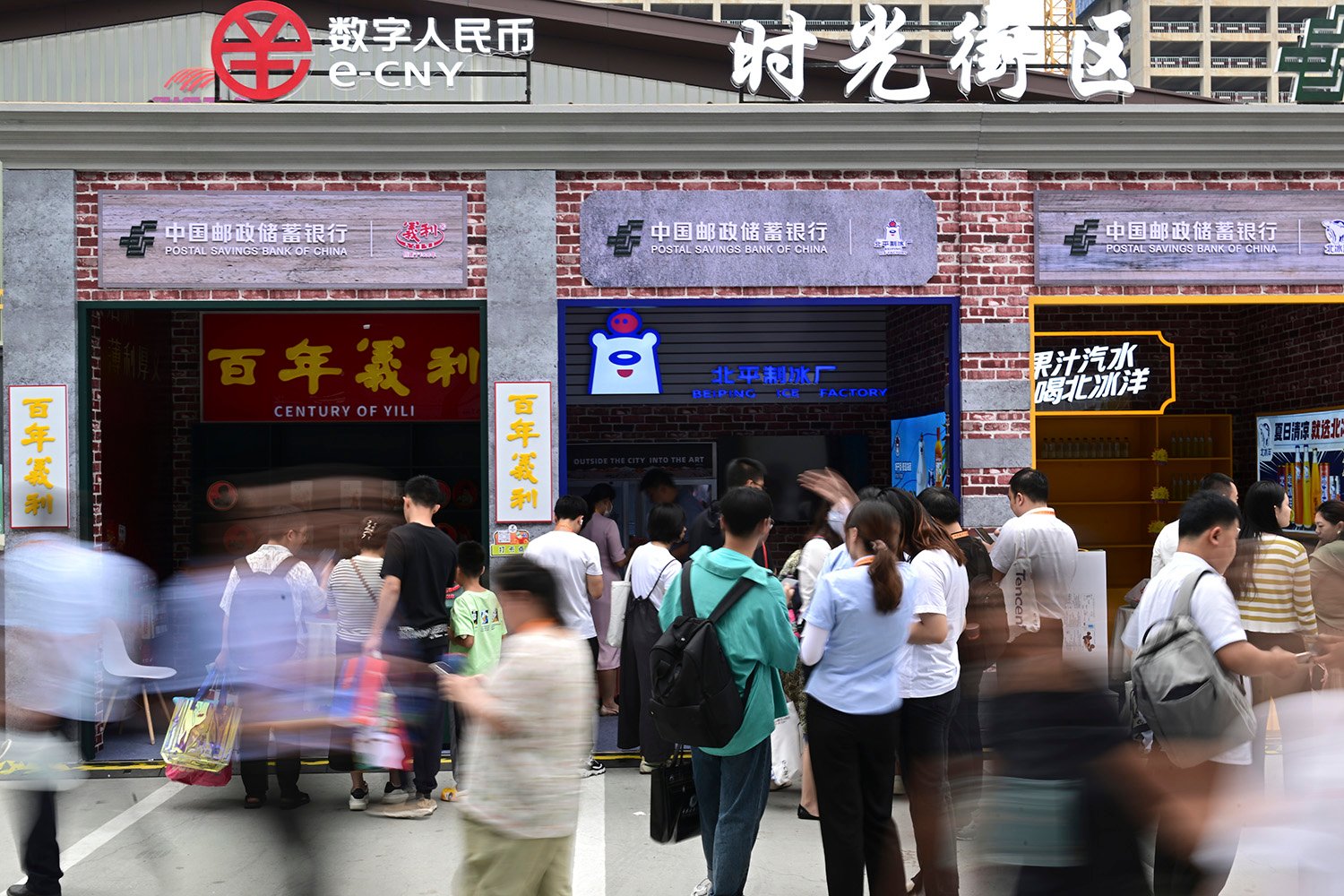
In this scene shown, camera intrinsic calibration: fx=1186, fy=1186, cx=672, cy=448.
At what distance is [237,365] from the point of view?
1180 centimetres

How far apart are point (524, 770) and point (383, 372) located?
878 centimetres

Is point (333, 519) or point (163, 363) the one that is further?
point (163, 363)

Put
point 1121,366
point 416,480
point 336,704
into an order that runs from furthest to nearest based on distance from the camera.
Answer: point 1121,366, point 416,480, point 336,704

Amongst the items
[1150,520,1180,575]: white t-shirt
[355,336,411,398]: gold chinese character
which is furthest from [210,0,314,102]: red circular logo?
[1150,520,1180,575]: white t-shirt

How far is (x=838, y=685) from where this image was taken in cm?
469

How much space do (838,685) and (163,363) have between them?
29.0 feet

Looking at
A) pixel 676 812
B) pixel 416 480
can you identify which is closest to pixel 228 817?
pixel 416 480

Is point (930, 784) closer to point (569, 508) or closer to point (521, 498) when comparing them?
point (569, 508)

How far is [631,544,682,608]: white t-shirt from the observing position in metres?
7.34

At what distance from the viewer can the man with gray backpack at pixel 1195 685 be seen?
3.73 metres

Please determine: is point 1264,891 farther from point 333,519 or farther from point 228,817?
point 228,817

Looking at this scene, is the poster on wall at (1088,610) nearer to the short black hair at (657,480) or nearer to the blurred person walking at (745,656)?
the short black hair at (657,480)

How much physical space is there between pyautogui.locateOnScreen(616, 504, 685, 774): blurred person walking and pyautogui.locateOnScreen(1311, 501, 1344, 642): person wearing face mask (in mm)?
3438

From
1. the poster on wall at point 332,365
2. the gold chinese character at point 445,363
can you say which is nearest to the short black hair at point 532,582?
the poster on wall at point 332,365
